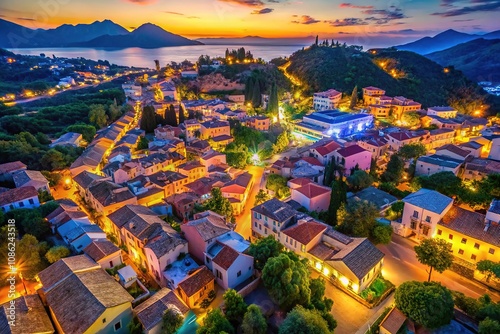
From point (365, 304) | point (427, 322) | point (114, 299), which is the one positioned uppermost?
point (114, 299)

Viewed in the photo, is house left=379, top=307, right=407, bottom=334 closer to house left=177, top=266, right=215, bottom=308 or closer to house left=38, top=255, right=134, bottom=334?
house left=177, top=266, right=215, bottom=308

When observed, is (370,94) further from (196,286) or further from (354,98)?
(196,286)

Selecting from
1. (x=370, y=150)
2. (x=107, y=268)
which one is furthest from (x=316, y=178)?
(x=107, y=268)

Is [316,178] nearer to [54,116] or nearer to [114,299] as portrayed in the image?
[114,299]

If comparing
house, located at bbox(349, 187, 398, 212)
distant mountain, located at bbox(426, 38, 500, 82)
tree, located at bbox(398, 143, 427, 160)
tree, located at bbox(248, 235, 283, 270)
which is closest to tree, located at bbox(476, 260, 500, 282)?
house, located at bbox(349, 187, 398, 212)

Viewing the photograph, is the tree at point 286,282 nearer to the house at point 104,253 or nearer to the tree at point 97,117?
the house at point 104,253

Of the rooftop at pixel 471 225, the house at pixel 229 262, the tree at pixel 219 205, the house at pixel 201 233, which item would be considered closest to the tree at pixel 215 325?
the house at pixel 229 262
